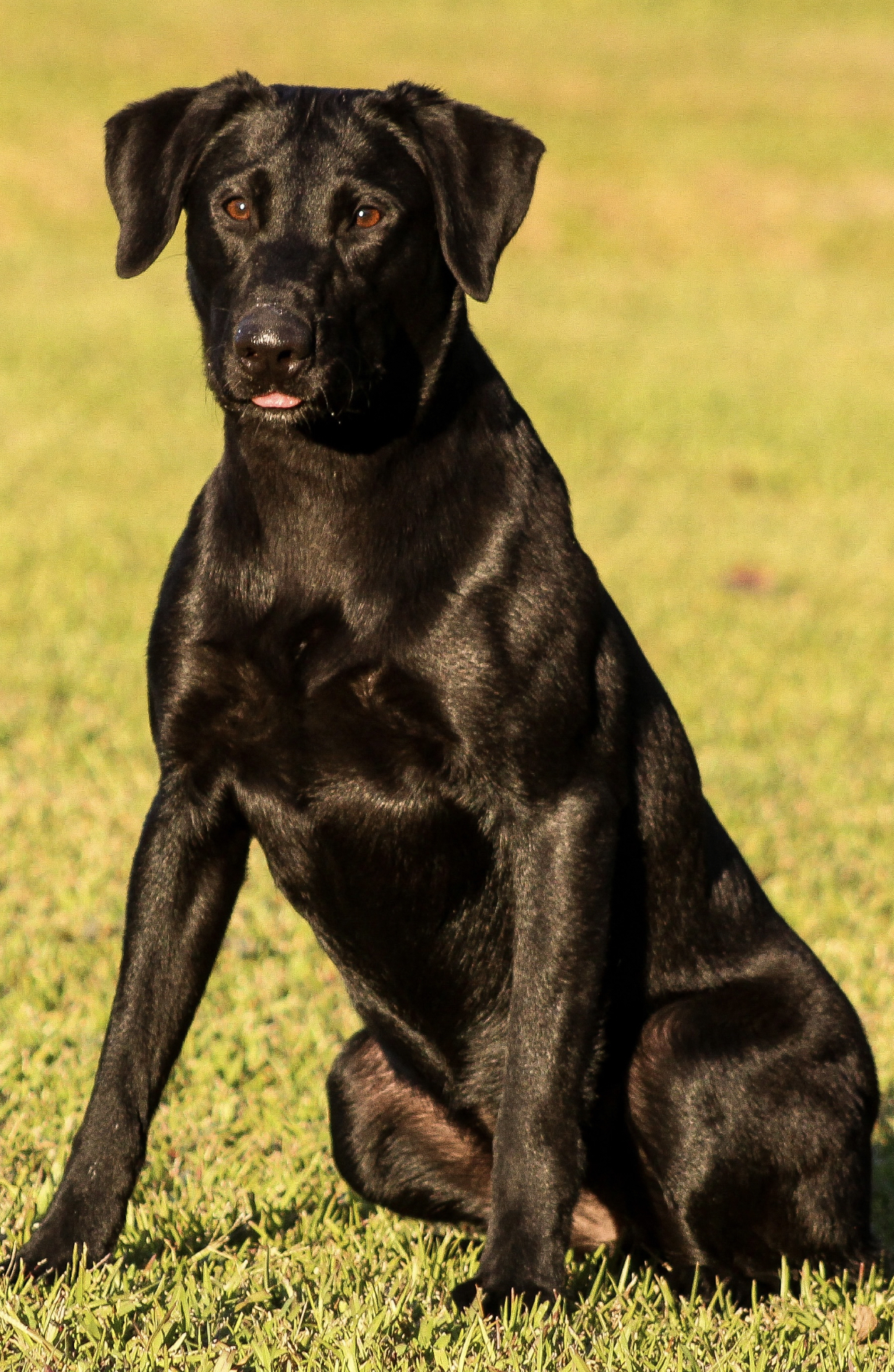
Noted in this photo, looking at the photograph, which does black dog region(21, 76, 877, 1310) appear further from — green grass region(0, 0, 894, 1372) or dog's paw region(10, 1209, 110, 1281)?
green grass region(0, 0, 894, 1372)

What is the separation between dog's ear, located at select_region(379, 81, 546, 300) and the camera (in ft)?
10.2

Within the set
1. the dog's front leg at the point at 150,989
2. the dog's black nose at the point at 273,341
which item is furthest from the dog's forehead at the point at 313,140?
the dog's front leg at the point at 150,989

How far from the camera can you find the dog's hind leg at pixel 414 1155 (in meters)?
3.49

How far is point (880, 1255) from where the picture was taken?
133 inches

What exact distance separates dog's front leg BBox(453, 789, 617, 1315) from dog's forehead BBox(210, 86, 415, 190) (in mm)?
1249

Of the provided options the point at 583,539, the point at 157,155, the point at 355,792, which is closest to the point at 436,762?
the point at 355,792

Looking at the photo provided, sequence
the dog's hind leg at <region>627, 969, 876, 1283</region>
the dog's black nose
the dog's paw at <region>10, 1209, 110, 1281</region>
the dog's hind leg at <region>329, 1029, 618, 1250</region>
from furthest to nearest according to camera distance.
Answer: the dog's hind leg at <region>329, 1029, 618, 1250</region> < the dog's hind leg at <region>627, 969, 876, 1283</region> < the dog's paw at <region>10, 1209, 110, 1281</region> < the dog's black nose

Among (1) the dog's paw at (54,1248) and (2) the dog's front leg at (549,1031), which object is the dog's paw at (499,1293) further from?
(1) the dog's paw at (54,1248)

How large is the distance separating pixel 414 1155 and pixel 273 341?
1.72 m

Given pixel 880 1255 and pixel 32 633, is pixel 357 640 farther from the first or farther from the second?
pixel 32 633

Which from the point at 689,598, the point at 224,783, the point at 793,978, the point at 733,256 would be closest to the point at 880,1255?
the point at 793,978

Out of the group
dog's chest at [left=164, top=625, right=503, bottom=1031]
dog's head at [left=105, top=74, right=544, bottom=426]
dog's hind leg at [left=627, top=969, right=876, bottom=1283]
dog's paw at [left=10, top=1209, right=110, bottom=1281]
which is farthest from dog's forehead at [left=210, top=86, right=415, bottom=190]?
dog's paw at [left=10, top=1209, right=110, bottom=1281]

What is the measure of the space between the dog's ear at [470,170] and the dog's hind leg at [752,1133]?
1523 millimetres

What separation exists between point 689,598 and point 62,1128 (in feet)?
23.3
